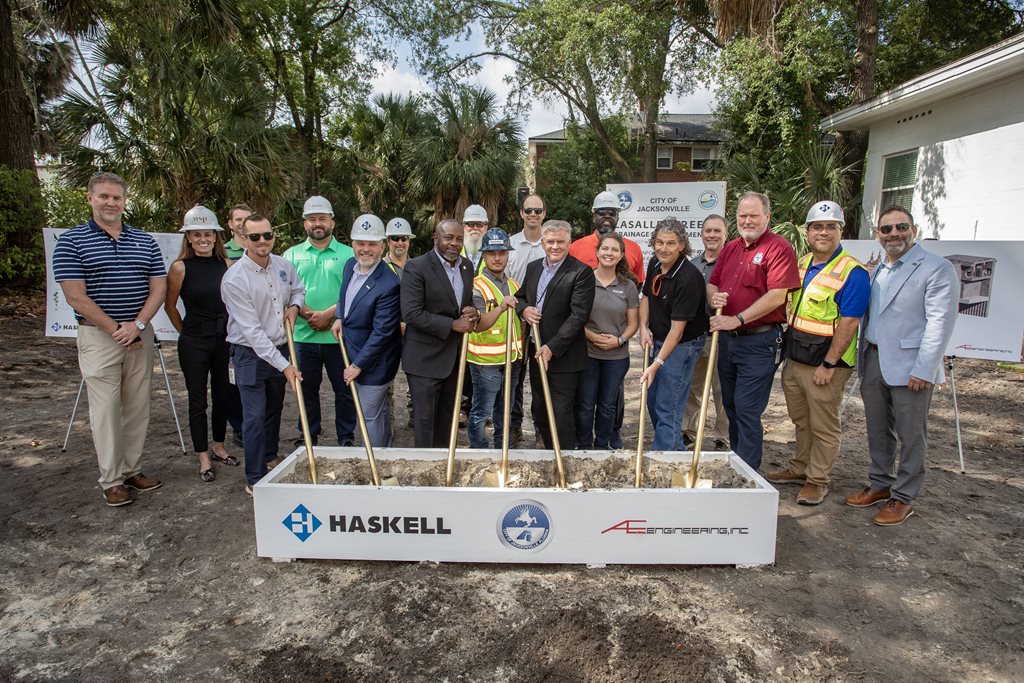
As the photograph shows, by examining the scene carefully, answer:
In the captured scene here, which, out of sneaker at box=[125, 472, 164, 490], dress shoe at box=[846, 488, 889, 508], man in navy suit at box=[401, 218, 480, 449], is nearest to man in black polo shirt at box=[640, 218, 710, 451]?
dress shoe at box=[846, 488, 889, 508]

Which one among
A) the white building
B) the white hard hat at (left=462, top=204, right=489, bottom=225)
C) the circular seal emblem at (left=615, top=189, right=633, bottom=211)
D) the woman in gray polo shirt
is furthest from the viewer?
the circular seal emblem at (left=615, top=189, right=633, bottom=211)

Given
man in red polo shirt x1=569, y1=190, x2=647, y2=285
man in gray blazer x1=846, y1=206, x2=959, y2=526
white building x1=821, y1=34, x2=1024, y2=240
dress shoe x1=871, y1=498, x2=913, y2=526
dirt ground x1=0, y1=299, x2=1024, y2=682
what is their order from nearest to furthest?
dirt ground x1=0, y1=299, x2=1024, y2=682, man in gray blazer x1=846, y1=206, x2=959, y2=526, dress shoe x1=871, y1=498, x2=913, y2=526, man in red polo shirt x1=569, y1=190, x2=647, y2=285, white building x1=821, y1=34, x2=1024, y2=240

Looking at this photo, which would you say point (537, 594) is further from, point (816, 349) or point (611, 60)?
point (611, 60)

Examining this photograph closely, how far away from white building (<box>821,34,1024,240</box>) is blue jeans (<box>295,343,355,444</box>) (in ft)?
30.3

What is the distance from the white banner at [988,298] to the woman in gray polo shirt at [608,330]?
273cm

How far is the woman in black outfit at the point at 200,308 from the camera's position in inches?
183

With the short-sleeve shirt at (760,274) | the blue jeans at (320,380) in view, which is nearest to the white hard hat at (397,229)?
the blue jeans at (320,380)

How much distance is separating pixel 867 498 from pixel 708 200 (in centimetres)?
600

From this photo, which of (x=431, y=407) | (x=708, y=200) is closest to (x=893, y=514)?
(x=431, y=407)

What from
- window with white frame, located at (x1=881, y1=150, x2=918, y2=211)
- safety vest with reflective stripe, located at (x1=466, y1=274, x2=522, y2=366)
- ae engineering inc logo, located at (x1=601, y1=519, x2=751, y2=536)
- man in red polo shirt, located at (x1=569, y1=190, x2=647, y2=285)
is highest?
window with white frame, located at (x1=881, y1=150, x2=918, y2=211)

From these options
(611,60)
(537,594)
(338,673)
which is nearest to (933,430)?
(537,594)

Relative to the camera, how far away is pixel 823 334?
422cm

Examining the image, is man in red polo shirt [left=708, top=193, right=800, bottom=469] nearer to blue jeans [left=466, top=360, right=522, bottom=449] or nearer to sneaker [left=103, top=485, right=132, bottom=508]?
blue jeans [left=466, top=360, right=522, bottom=449]

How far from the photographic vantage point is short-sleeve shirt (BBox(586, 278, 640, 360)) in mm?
4547
